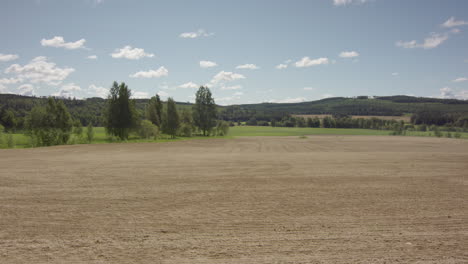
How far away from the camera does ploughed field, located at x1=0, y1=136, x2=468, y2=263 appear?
846cm

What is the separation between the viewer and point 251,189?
1669 centimetres

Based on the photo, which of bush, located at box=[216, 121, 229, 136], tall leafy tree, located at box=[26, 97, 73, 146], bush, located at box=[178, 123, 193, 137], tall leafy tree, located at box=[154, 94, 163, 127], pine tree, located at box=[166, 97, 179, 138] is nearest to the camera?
tall leafy tree, located at box=[26, 97, 73, 146]

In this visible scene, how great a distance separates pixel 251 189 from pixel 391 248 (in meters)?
8.75

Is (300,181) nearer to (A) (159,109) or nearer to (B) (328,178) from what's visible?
(B) (328,178)

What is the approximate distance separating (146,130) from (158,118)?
74.0 feet

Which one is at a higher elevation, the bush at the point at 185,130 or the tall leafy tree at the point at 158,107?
the tall leafy tree at the point at 158,107

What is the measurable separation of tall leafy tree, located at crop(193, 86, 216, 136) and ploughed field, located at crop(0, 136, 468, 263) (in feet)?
233

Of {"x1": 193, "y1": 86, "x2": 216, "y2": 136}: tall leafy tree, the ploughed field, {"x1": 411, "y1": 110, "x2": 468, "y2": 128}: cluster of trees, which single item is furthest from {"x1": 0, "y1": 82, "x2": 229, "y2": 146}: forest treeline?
{"x1": 411, "y1": 110, "x2": 468, "y2": 128}: cluster of trees

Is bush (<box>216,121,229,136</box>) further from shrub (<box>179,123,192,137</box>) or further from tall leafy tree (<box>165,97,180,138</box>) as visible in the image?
tall leafy tree (<box>165,97,180,138</box>)

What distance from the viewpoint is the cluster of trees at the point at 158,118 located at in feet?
211

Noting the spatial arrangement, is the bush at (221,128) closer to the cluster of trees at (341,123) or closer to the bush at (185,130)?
the bush at (185,130)

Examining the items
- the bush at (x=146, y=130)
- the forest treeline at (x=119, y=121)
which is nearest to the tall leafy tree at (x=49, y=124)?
the forest treeline at (x=119, y=121)

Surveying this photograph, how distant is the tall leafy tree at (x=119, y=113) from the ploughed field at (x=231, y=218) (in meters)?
45.0

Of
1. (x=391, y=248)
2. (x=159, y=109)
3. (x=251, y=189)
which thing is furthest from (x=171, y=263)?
(x=159, y=109)
